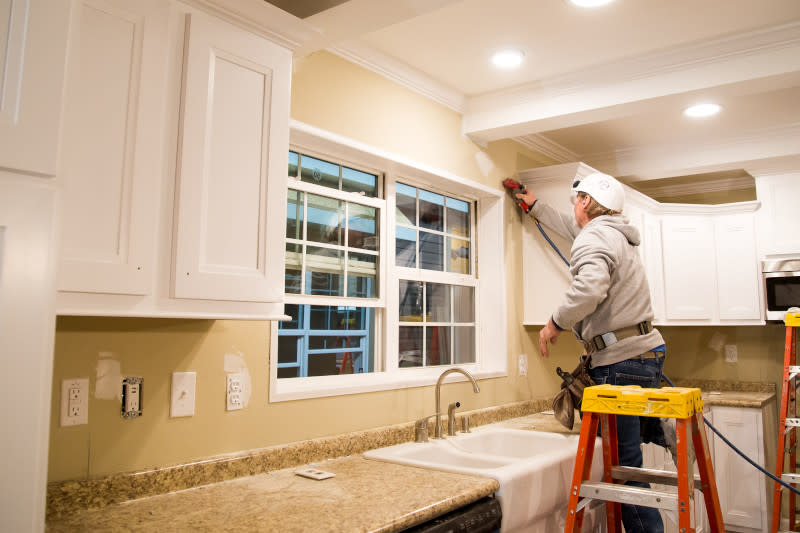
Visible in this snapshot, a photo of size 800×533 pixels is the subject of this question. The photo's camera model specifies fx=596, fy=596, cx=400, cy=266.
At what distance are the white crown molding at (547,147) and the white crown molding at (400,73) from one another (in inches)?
25.4

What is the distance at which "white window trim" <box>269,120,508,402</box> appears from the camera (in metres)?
2.28

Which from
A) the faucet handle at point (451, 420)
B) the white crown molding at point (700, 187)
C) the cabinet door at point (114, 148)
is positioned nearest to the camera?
the cabinet door at point (114, 148)

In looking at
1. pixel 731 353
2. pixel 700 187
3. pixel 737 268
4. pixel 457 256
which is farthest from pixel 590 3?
pixel 731 353

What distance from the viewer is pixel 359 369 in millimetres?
2650

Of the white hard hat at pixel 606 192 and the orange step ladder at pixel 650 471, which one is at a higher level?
the white hard hat at pixel 606 192

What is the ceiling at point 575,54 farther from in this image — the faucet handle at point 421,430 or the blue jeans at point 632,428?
the faucet handle at point 421,430

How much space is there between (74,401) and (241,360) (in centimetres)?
54

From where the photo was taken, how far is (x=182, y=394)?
5.86ft

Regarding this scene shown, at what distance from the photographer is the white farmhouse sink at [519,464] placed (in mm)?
1935

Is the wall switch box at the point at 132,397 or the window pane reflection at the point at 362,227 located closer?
the wall switch box at the point at 132,397

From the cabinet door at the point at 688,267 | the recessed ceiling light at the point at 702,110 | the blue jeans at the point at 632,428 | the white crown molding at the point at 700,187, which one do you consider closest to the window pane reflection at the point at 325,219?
the blue jeans at the point at 632,428

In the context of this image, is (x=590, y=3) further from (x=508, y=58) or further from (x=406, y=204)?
(x=406, y=204)

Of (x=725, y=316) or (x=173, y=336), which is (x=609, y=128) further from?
(x=173, y=336)

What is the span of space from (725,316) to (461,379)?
242 cm
